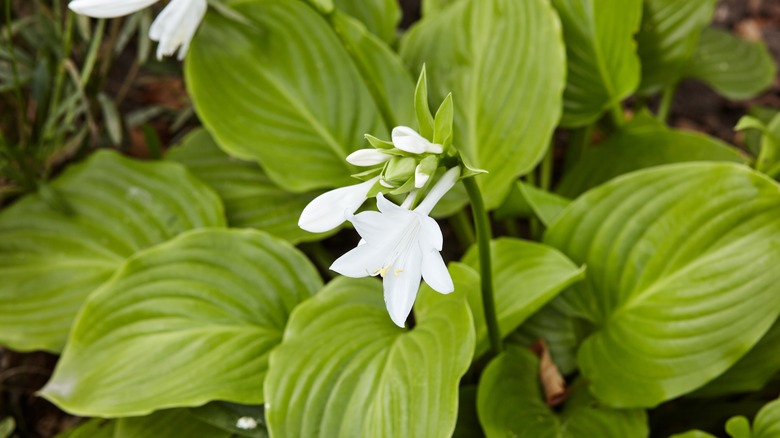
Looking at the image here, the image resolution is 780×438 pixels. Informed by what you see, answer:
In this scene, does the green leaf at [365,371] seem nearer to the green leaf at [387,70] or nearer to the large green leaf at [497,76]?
the large green leaf at [497,76]

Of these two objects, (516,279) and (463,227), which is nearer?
(516,279)

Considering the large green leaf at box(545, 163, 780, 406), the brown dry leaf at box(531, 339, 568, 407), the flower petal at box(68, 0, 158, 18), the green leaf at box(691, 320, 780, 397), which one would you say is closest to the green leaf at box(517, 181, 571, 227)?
the large green leaf at box(545, 163, 780, 406)

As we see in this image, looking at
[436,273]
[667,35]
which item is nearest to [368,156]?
[436,273]

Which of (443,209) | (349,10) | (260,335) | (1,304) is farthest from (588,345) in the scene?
(1,304)

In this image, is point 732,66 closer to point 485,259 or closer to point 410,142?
point 485,259

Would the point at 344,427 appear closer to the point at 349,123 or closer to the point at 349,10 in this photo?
the point at 349,123

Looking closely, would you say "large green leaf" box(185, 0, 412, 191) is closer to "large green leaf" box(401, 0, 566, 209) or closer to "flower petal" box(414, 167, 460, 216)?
"large green leaf" box(401, 0, 566, 209)

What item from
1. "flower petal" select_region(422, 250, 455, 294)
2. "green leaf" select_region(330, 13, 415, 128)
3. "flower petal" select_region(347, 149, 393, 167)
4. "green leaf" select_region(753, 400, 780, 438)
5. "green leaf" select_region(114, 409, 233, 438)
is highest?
"flower petal" select_region(347, 149, 393, 167)
